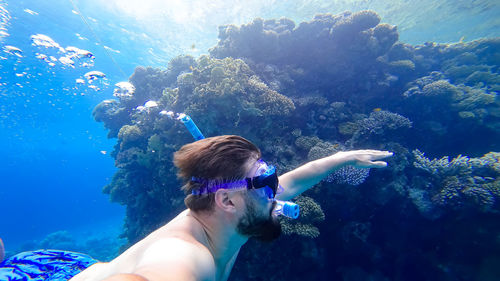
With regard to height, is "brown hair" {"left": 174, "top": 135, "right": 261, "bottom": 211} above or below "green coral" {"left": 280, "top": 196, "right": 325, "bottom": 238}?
above

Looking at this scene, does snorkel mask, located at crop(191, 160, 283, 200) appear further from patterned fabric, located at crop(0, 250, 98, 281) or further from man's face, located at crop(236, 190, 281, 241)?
patterned fabric, located at crop(0, 250, 98, 281)

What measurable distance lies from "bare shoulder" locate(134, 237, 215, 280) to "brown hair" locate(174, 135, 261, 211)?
1.26 feet

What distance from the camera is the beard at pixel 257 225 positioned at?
193cm

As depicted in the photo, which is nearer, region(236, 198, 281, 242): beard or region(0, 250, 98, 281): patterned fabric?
region(236, 198, 281, 242): beard

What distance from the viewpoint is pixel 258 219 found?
1957mm

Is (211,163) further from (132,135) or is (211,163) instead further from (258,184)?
(132,135)

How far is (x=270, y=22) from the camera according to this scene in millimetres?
12102

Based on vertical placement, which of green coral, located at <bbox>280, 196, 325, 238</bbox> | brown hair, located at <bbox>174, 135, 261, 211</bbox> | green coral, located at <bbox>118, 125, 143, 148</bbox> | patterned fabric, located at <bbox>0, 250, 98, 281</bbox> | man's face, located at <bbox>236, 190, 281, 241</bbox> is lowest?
green coral, located at <bbox>280, 196, 325, 238</bbox>

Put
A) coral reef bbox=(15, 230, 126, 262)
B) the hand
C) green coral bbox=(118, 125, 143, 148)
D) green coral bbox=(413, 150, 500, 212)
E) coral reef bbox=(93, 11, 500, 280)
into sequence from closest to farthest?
the hand
green coral bbox=(413, 150, 500, 212)
coral reef bbox=(93, 11, 500, 280)
green coral bbox=(118, 125, 143, 148)
coral reef bbox=(15, 230, 126, 262)

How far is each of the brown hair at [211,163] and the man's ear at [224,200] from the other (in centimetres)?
7

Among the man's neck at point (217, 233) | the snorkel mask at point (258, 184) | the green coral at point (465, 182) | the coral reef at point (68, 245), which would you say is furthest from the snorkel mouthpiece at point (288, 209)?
the coral reef at point (68, 245)

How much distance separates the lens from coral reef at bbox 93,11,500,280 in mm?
6246

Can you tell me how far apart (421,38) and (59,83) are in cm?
5581

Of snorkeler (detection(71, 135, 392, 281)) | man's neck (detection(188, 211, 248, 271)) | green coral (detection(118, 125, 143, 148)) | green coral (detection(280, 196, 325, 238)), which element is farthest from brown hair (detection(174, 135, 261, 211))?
green coral (detection(118, 125, 143, 148))
